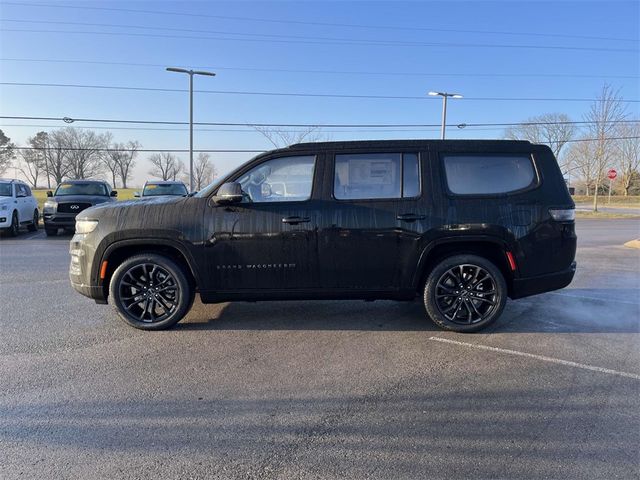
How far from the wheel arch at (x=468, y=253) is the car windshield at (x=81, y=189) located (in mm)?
13441

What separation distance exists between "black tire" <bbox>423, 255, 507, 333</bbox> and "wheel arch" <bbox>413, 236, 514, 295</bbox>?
8 cm

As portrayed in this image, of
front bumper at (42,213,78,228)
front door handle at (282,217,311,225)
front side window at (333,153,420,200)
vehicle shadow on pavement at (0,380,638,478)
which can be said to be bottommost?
vehicle shadow on pavement at (0,380,638,478)

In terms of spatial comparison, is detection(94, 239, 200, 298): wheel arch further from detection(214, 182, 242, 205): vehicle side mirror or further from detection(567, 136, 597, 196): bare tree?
detection(567, 136, 597, 196): bare tree

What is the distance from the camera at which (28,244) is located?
11.9 meters

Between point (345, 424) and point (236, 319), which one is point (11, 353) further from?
point (345, 424)

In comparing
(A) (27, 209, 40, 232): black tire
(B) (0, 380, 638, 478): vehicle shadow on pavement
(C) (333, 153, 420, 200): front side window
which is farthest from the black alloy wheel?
(A) (27, 209, 40, 232): black tire

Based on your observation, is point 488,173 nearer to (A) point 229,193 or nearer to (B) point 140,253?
(A) point 229,193

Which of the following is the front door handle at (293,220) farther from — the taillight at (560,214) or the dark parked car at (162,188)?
the dark parked car at (162,188)

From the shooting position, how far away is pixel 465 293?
4691 millimetres

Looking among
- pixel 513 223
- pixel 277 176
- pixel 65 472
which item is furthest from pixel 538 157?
Result: pixel 65 472

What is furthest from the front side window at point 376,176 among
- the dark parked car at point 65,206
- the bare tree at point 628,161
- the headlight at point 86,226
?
the bare tree at point 628,161

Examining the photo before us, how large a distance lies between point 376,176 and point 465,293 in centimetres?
159

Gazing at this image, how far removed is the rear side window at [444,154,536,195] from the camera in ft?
15.2

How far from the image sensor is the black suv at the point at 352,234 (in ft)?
14.8
